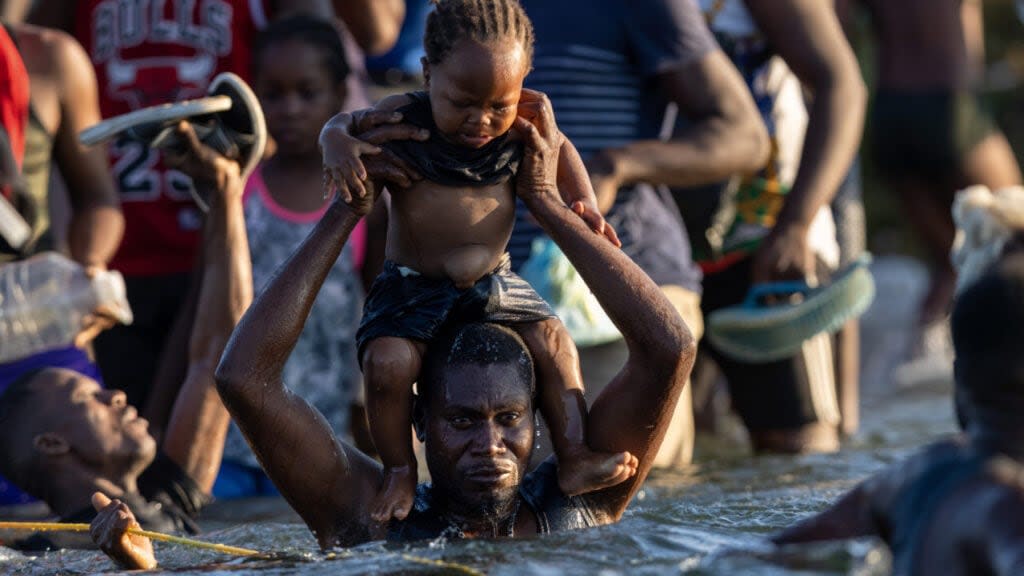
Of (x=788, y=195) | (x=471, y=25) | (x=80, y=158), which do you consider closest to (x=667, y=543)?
(x=471, y=25)

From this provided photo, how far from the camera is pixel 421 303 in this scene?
4148 millimetres

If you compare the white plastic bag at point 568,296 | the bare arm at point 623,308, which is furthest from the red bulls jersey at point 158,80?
the bare arm at point 623,308

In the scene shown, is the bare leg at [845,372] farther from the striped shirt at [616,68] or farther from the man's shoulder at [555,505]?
the man's shoulder at [555,505]

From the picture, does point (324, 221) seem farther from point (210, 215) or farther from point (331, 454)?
point (210, 215)

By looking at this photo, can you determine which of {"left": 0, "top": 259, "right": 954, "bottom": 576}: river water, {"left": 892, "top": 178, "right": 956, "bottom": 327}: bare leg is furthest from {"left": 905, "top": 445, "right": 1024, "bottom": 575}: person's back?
{"left": 892, "top": 178, "right": 956, "bottom": 327}: bare leg

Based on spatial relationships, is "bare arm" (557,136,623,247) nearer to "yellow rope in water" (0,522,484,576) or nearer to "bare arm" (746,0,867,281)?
"yellow rope in water" (0,522,484,576)

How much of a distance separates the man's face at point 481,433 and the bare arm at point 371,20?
283cm

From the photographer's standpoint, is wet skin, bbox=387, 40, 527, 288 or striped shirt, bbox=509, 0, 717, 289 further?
striped shirt, bbox=509, 0, 717, 289

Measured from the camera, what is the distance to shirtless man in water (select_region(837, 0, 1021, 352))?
7738 millimetres

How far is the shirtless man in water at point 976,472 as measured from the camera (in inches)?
115

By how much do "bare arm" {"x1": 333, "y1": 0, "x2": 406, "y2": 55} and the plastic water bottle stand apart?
1.63m

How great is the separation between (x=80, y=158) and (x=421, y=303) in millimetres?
2283

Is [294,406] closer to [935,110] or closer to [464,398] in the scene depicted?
[464,398]

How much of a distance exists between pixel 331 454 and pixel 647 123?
202cm
